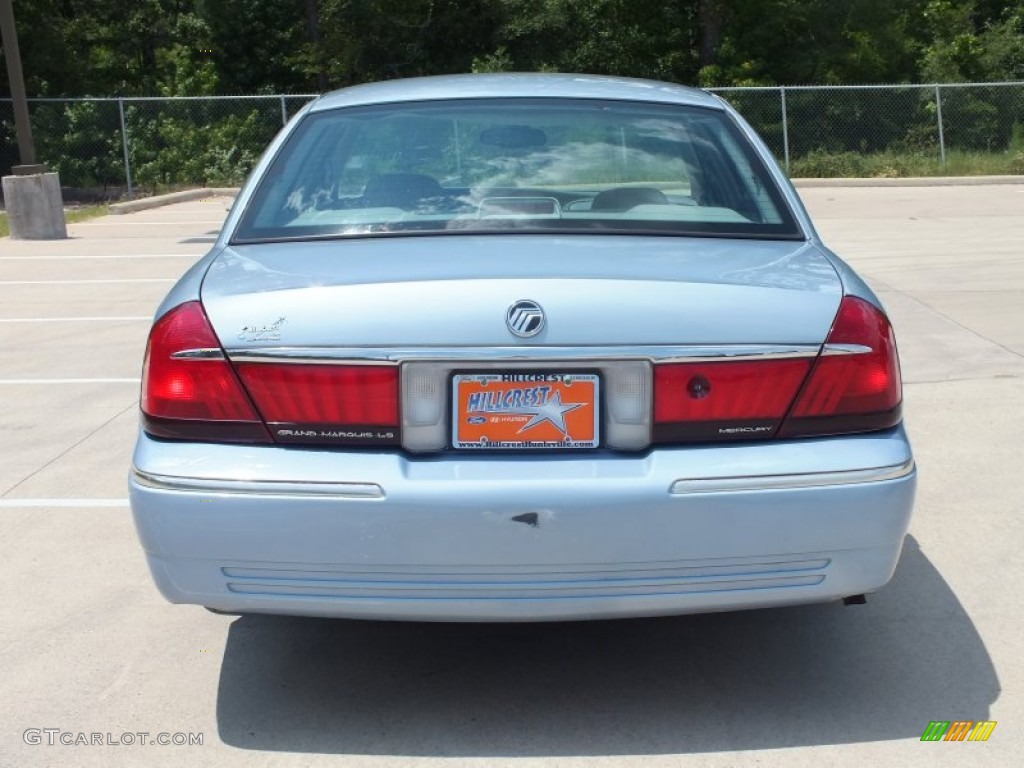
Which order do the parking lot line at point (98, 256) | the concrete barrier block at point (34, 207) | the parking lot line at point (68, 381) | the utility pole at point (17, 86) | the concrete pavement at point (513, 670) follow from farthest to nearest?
the utility pole at point (17, 86)
the concrete barrier block at point (34, 207)
the parking lot line at point (98, 256)
the parking lot line at point (68, 381)
the concrete pavement at point (513, 670)

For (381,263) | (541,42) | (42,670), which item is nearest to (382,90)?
(381,263)

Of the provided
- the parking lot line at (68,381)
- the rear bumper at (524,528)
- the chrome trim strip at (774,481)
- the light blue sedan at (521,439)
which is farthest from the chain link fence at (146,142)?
the chrome trim strip at (774,481)

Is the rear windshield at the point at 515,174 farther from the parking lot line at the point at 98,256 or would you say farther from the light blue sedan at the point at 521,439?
the parking lot line at the point at 98,256

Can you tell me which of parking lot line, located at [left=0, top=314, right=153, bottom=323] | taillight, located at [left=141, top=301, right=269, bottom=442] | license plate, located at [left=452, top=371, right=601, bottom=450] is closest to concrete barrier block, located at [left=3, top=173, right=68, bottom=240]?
parking lot line, located at [left=0, top=314, right=153, bottom=323]

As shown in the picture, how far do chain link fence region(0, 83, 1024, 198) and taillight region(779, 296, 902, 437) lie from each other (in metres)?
24.3

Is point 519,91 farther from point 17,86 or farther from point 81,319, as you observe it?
point 17,86

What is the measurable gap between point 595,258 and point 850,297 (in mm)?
640

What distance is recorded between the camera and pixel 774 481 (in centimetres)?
333

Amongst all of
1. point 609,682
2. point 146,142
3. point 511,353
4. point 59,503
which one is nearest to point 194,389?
point 511,353

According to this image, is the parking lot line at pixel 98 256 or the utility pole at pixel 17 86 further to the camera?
the utility pole at pixel 17 86

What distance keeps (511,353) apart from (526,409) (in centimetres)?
14

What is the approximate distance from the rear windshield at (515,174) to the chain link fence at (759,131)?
76.4ft

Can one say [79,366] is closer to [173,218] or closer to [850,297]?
[850,297]

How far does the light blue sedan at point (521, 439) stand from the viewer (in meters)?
3.31
